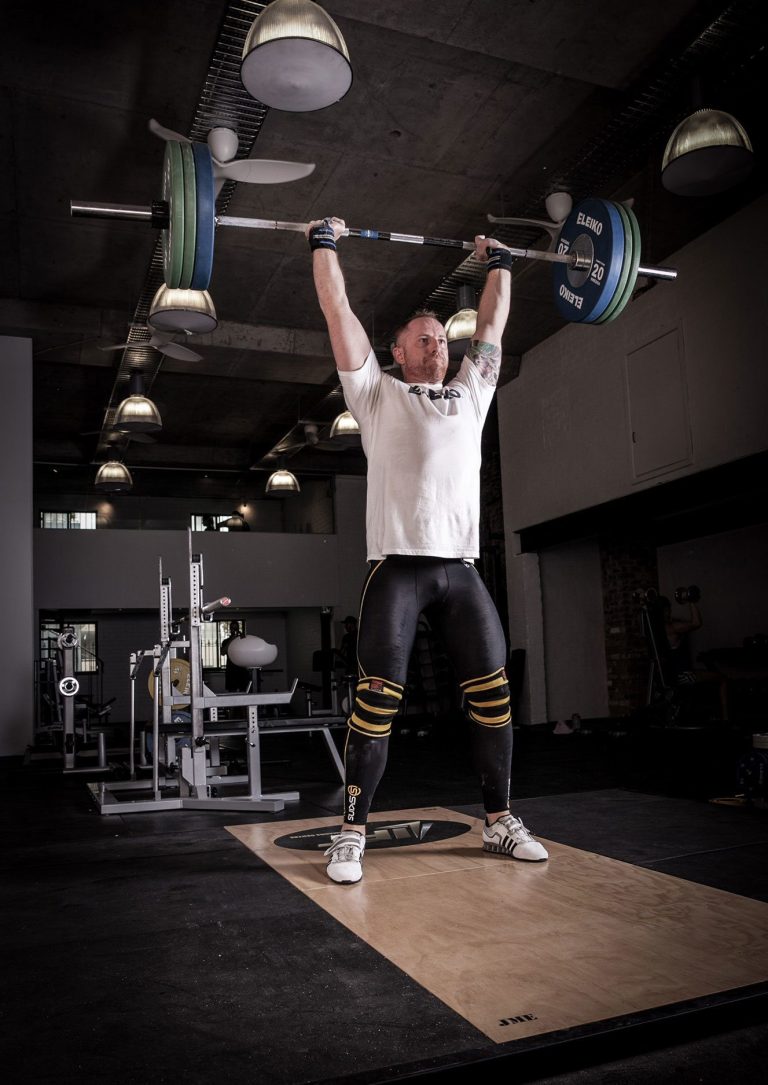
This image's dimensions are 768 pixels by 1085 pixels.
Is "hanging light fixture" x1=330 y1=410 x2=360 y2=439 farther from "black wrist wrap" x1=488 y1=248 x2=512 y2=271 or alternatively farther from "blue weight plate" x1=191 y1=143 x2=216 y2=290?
"black wrist wrap" x1=488 y1=248 x2=512 y2=271

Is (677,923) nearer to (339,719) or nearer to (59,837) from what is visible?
(59,837)

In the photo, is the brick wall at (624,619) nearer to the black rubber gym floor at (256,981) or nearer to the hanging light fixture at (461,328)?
the hanging light fixture at (461,328)

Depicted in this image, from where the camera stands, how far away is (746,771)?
2844 mm

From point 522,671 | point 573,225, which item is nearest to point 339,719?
point 573,225

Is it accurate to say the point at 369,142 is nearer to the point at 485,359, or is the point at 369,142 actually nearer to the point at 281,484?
the point at 485,359

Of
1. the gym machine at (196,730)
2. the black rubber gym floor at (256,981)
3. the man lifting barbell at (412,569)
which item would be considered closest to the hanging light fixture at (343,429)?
the gym machine at (196,730)

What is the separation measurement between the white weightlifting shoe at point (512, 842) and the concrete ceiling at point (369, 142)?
11.7 ft

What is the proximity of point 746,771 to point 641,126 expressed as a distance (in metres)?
3.62

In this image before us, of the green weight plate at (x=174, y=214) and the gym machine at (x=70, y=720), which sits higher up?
the green weight plate at (x=174, y=214)

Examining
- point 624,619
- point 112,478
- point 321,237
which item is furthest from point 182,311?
point 624,619

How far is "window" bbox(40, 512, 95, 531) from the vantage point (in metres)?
14.0

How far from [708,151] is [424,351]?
2.56 meters

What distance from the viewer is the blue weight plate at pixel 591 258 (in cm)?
299

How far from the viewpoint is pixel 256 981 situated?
1.42m
